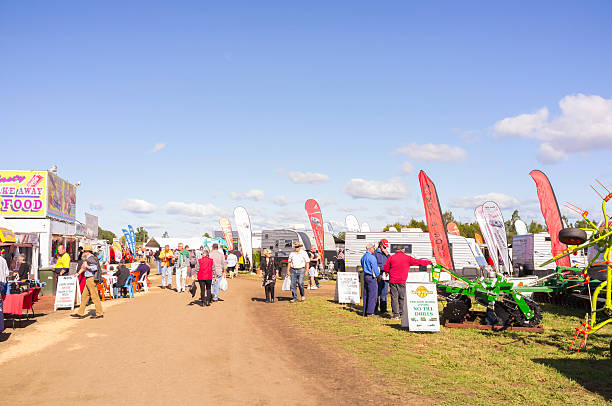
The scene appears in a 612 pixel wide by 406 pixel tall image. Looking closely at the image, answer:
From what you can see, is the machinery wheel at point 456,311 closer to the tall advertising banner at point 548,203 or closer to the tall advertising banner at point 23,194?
the tall advertising banner at point 548,203

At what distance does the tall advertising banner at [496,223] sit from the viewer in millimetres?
24750

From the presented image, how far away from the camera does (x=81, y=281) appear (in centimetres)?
1416

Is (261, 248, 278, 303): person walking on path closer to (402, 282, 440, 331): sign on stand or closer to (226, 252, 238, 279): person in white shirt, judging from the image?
(402, 282, 440, 331): sign on stand

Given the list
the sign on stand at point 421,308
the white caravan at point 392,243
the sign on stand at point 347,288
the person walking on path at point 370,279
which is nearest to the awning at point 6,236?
the sign on stand at point 347,288

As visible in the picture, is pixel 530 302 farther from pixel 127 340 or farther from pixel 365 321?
pixel 127 340

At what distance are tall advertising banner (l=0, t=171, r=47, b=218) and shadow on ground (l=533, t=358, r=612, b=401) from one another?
62.6 feet

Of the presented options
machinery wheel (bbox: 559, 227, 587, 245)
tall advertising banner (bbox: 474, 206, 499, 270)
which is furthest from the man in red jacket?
tall advertising banner (bbox: 474, 206, 499, 270)

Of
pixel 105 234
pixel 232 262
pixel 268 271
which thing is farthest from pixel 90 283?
pixel 105 234

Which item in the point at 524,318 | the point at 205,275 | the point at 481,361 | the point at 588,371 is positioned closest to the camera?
the point at 588,371

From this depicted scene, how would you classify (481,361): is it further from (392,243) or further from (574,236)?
(392,243)

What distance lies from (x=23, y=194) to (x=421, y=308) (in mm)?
17097

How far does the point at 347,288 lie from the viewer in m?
16.2

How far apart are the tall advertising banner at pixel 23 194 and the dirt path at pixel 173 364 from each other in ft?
A: 30.5

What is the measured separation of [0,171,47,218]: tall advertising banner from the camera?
67.5 feet
